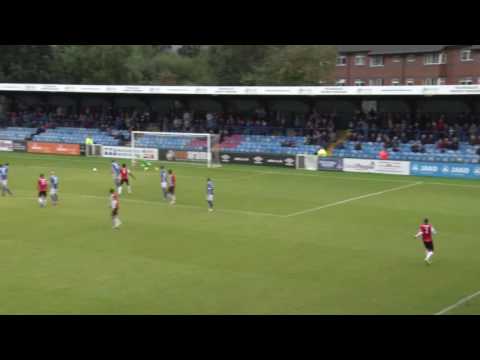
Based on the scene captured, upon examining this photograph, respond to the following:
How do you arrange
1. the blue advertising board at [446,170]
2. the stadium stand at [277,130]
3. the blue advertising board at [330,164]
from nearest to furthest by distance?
the blue advertising board at [446,170] → the blue advertising board at [330,164] → the stadium stand at [277,130]

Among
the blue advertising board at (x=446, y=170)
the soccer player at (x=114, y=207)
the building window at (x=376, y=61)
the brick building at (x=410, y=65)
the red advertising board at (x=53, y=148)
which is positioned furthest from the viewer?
the building window at (x=376, y=61)

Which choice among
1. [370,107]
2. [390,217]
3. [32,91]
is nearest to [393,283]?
[390,217]

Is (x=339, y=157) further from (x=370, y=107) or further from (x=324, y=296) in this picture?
(x=324, y=296)

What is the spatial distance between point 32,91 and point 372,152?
37.6 metres

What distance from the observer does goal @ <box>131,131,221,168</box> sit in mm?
52759

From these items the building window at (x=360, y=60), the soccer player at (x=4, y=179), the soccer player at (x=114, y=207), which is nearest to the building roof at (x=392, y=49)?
the building window at (x=360, y=60)

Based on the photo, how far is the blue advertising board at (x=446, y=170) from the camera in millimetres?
43750

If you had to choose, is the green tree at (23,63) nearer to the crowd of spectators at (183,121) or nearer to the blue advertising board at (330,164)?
the crowd of spectators at (183,121)

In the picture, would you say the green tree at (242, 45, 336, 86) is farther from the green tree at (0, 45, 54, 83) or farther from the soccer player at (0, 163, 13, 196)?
the soccer player at (0, 163, 13, 196)

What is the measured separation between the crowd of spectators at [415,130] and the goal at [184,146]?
1206cm

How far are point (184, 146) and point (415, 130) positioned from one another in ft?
65.8

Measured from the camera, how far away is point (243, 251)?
868 inches

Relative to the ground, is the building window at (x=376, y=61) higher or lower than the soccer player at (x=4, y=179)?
higher

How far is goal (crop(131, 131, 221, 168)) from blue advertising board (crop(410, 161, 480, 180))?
53.5ft
